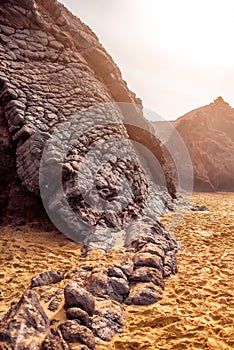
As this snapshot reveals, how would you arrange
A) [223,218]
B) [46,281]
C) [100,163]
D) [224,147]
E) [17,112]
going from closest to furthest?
[46,281] → [17,112] → [100,163] → [223,218] → [224,147]

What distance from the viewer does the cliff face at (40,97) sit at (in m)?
7.05

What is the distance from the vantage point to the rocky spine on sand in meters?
3.35

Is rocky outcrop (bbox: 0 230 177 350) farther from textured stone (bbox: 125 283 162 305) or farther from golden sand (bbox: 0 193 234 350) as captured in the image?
golden sand (bbox: 0 193 234 350)

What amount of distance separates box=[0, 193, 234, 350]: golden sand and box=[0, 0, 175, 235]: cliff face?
1.29 m

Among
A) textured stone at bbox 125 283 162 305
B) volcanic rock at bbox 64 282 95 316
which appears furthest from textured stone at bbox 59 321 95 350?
textured stone at bbox 125 283 162 305

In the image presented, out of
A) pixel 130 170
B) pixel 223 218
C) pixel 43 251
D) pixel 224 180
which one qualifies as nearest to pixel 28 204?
pixel 43 251

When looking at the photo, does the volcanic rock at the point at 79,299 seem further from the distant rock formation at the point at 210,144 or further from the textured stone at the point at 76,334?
the distant rock formation at the point at 210,144

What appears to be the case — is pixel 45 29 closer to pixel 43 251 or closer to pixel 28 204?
pixel 28 204

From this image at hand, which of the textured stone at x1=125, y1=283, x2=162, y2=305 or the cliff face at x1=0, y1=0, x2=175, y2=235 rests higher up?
the cliff face at x1=0, y1=0, x2=175, y2=235

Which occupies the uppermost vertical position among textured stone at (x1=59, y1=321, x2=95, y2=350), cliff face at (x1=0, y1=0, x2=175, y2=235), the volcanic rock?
cliff face at (x1=0, y1=0, x2=175, y2=235)

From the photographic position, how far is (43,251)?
5605mm

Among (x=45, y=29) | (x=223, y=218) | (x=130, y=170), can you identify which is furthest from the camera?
(x=223, y=218)

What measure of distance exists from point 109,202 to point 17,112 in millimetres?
3837

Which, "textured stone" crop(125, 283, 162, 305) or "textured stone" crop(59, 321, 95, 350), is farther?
"textured stone" crop(125, 283, 162, 305)
